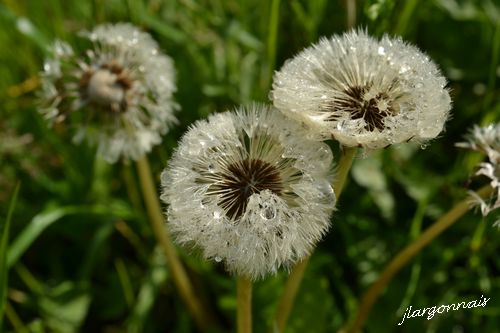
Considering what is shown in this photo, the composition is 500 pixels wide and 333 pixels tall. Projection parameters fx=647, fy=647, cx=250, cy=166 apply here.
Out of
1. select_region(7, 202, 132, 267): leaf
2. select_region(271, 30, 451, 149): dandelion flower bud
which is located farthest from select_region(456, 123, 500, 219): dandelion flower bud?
select_region(7, 202, 132, 267): leaf

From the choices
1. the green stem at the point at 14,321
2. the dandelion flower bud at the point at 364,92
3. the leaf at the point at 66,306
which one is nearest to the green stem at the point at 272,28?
the dandelion flower bud at the point at 364,92

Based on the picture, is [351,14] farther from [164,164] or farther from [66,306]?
[66,306]

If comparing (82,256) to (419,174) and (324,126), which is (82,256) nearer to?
(419,174)

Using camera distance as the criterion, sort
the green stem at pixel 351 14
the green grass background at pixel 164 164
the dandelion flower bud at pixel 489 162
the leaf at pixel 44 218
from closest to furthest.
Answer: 1. the dandelion flower bud at pixel 489 162
2. the leaf at pixel 44 218
3. the green grass background at pixel 164 164
4. the green stem at pixel 351 14

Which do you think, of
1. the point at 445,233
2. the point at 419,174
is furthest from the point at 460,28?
the point at 445,233

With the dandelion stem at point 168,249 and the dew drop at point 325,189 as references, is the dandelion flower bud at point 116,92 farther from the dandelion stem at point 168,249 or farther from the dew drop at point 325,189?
the dew drop at point 325,189

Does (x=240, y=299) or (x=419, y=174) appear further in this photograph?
(x=419, y=174)
